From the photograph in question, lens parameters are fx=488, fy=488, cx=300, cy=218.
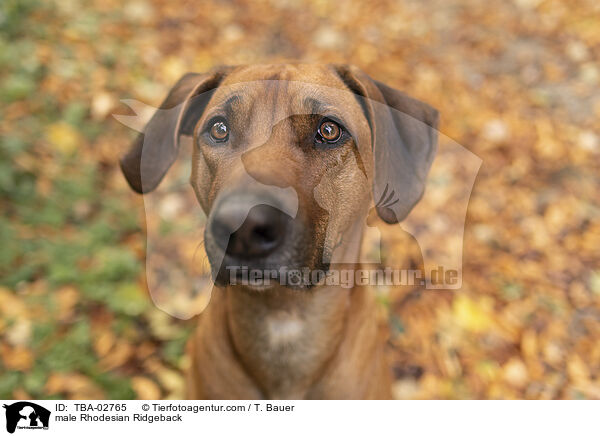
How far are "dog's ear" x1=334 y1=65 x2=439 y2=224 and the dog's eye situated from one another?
0.82 feet

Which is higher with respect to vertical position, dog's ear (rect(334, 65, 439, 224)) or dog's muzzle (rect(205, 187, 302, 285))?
dog's ear (rect(334, 65, 439, 224))

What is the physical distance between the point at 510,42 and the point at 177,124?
5.33 m

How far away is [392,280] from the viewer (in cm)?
426

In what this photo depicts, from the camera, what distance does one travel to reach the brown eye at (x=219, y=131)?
241 cm

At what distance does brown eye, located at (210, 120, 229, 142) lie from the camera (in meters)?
2.41

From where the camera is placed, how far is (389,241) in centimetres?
449

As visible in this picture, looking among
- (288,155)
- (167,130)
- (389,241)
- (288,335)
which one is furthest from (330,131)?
(389,241)

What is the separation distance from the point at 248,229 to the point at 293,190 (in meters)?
0.29

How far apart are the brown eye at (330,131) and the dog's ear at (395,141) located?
0.24 meters
